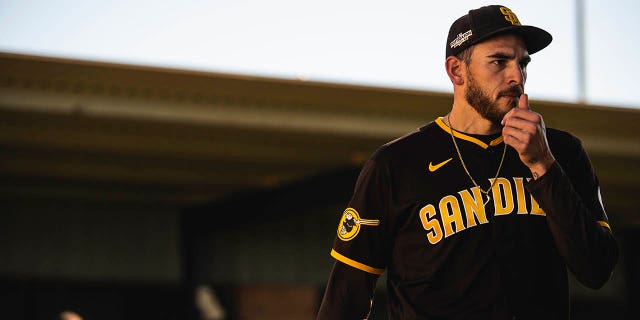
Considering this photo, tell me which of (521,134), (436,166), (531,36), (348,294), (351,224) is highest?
(531,36)

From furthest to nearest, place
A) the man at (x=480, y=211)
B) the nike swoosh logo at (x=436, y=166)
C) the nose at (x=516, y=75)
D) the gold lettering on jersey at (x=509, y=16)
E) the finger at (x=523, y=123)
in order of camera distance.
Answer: the nike swoosh logo at (x=436, y=166) < the gold lettering on jersey at (x=509, y=16) < the nose at (x=516, y=75) < the man at (x=480, y=211) < the finger at (x=523, y=123)

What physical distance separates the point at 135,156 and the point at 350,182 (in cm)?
267

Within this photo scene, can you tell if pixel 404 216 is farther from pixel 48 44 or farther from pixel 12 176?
pixel 12 176

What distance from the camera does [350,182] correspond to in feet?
47.2

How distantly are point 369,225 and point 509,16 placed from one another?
0.76 meters

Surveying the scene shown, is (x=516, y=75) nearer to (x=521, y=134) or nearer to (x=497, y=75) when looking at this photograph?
(x=497, y=75)

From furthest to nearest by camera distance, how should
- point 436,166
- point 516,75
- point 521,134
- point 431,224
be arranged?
point 436,166 < point 431,224 < point 516,75 < point 521,134

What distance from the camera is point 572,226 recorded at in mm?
3160

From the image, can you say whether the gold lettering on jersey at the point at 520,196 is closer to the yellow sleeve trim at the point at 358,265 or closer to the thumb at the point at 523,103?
the thumb at the point at 523,103

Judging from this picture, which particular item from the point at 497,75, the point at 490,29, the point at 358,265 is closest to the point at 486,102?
the point at 497,75

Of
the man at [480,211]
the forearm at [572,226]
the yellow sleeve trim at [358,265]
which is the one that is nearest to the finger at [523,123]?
the man at [480,211]

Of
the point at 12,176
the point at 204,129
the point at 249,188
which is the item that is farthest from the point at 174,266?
the point at 204,129

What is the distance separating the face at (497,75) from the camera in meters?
3.35

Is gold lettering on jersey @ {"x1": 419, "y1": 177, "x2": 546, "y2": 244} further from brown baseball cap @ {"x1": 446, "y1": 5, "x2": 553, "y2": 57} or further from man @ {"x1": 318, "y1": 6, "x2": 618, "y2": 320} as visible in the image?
brown baseball cap @ {"x1": 446, "y1": 5, "x2": 553, "y2": 57}
